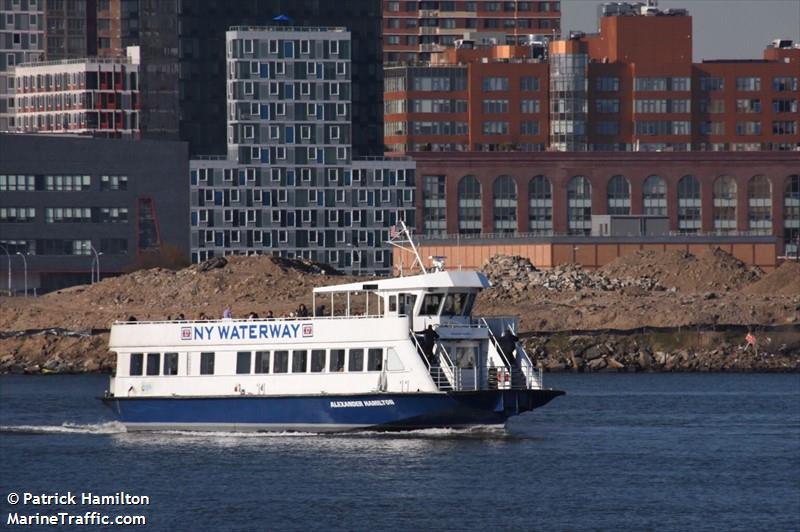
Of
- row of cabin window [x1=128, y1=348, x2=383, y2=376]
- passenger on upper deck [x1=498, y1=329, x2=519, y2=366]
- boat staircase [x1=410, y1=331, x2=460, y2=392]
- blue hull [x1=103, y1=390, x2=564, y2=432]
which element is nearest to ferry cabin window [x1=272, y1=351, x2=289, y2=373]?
row of cabin window [x1=128, y1=348, x2=383, y2=376]

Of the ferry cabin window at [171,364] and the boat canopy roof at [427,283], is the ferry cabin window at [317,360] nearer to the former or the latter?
the boat canopy roof at [427,283]

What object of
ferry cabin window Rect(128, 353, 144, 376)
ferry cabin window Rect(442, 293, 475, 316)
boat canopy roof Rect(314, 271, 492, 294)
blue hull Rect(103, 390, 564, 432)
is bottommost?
blue hull Rect(103, 390, 564, 432)

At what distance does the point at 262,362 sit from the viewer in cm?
7319

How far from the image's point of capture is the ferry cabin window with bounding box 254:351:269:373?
73125mm

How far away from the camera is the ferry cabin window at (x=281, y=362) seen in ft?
238

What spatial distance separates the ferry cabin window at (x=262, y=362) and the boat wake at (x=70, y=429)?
278 inches

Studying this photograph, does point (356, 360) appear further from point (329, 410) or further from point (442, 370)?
point (442, 370)

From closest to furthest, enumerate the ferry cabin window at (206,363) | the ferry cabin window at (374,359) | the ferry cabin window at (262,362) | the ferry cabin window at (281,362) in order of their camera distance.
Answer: the ferry cabin window at (374,359) → the ferry cabin window at (281,362) → the ferry cabin window at (262,362) → the ferry cabin window at (206,363)

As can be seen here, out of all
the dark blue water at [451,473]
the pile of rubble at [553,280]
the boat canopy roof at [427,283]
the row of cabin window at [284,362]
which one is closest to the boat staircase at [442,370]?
the row of cabin window at [284,362]

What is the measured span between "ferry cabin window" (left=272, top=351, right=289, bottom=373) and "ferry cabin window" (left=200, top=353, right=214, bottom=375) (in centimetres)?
270

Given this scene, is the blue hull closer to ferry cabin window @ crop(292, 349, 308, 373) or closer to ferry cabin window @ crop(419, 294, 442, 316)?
ferry cabin window @ crop(292, 349, 308, 373)

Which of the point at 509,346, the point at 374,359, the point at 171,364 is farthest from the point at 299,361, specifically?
the point at 509,346

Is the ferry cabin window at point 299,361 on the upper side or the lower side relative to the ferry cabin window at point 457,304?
lower

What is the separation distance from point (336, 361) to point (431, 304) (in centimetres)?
380
